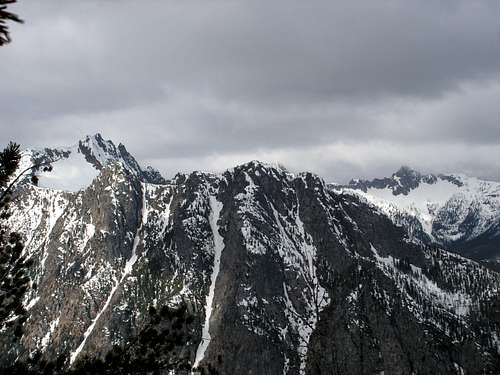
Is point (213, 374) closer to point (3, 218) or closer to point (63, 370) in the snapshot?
point (63, 370)

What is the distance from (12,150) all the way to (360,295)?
67.0ft

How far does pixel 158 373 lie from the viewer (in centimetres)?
Answer: 1872

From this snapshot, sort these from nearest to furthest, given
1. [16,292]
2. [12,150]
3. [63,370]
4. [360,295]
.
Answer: [12,150] → [63,370] → [16,292] → [360,295]

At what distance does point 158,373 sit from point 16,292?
6547 mm

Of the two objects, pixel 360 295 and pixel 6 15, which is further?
pixel 360 295

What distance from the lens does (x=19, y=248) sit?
66.4 ft

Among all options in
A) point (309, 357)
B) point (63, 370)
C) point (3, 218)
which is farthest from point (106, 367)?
point (309, 357)

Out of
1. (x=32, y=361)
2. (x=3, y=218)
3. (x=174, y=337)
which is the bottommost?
(x=32, y=361)

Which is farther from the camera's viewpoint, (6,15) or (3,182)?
(3,182)

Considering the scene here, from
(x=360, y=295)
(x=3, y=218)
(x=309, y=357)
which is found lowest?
(x=309, y=357)

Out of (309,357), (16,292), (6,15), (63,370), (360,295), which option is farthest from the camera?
(360,295)

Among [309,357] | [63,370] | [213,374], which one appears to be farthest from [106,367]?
[309,357]

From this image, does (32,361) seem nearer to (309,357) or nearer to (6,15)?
(309,357)

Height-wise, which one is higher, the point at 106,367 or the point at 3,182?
the point at 3,182
